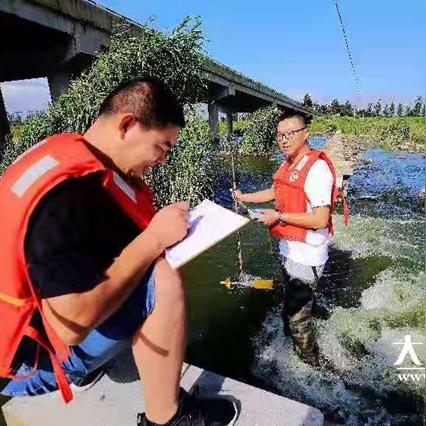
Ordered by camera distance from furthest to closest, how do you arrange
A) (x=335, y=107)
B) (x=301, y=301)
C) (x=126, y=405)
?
(x=335, y=107), (x=301, y=301), (x=126, y=405)

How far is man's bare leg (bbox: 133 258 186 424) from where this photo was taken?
5.84 ft

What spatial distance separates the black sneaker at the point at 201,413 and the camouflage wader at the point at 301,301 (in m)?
1.70

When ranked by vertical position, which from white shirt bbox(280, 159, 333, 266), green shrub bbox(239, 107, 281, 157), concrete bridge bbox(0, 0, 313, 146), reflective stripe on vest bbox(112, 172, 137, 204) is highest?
concrete bridge bbox(0, 0, 313, 146)

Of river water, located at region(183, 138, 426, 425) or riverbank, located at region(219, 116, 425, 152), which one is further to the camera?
riverbank, located at region(219, 116, 425, 152)

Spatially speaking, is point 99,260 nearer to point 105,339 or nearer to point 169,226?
point 169,226

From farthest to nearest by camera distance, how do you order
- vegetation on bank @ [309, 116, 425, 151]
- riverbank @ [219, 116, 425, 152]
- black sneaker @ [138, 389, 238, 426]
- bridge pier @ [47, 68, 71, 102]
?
1. vegetation on bank @ [309, 116, 425, 151]
2. riverbank @ [219, 116, 425, 152]
3. bridge pier @ [47, 68, 71, 102]
4. black sneaker @ [138, 389, 238, 426]

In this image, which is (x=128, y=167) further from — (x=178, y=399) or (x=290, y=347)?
(x=290, y=347)

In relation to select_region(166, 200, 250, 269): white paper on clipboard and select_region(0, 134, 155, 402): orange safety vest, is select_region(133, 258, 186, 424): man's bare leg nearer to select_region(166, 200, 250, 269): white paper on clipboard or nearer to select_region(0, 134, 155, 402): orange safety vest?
select_region(166, 200, 250, 269): white paper on clipboard

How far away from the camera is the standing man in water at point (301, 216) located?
349cm

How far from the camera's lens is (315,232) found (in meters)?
3.63

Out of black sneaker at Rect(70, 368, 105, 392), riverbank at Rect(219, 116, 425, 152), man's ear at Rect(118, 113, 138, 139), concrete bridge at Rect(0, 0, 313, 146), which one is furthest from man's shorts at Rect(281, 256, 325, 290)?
riverbank at Rect(219, 116, 425, 152)

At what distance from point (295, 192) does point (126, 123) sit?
6.95 ft

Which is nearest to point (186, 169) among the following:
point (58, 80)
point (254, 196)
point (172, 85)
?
point (172, 85)

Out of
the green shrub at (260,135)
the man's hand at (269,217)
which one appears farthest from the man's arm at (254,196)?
Answer: the green shrub at (260,135)
